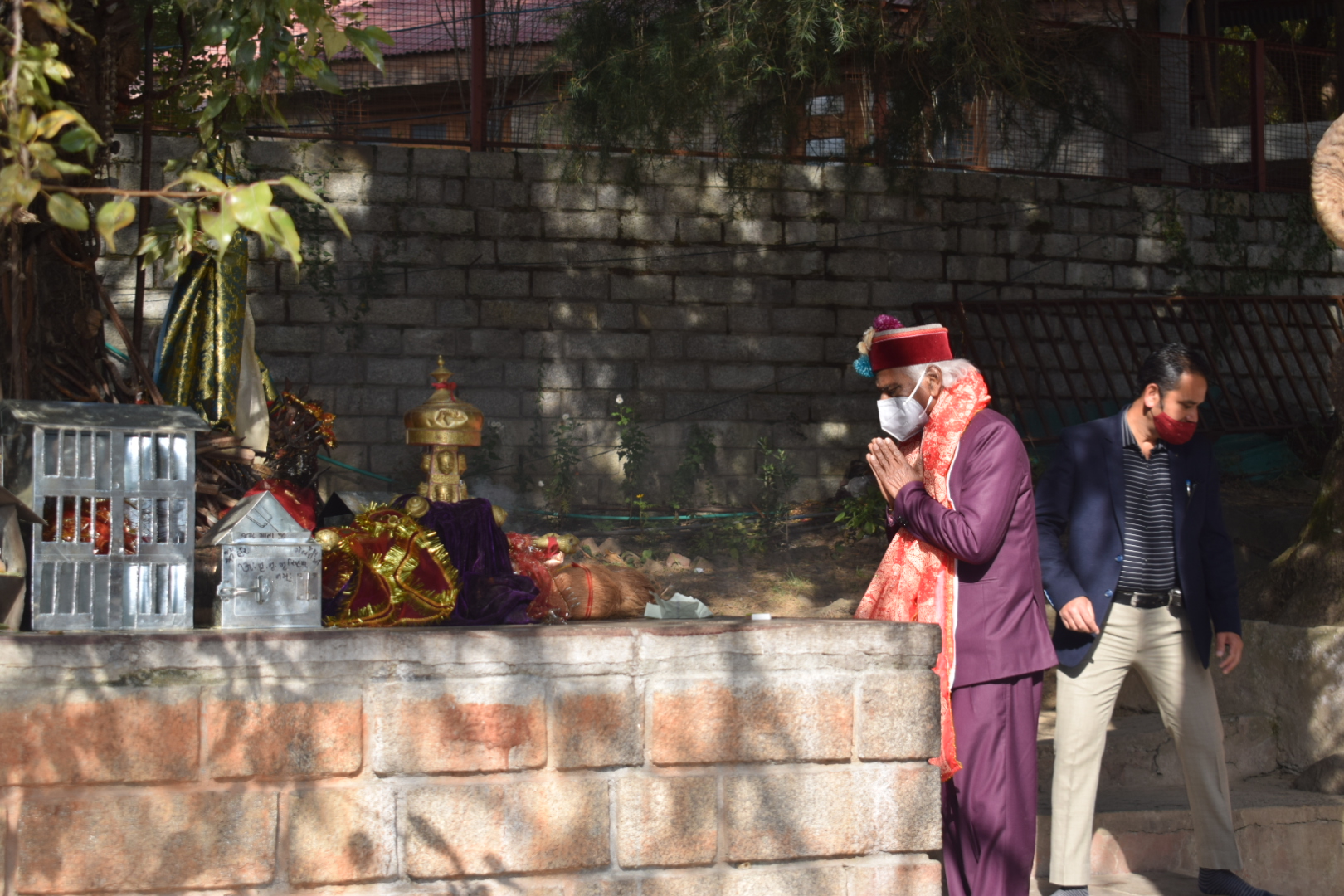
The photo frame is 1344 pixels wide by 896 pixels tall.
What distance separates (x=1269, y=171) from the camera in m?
9.94

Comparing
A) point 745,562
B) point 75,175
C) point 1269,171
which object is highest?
point 1269,171

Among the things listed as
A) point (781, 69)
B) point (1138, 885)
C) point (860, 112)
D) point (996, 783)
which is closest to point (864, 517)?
point (860, 112)

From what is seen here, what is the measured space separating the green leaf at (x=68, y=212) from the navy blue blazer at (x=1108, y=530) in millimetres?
2693

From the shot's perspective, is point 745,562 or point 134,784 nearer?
point 134,784

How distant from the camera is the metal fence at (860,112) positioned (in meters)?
8.09

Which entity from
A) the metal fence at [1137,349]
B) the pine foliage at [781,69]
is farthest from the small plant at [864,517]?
the pine foliage at [781,69]

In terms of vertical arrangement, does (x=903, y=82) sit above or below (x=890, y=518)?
above

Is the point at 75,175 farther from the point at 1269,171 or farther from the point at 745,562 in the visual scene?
the point at 1269,171

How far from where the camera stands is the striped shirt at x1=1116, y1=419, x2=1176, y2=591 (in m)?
3.64

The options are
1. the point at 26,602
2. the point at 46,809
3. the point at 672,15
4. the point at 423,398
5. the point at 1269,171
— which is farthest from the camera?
the point at 1269,171

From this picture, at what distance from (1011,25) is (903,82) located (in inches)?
34.6

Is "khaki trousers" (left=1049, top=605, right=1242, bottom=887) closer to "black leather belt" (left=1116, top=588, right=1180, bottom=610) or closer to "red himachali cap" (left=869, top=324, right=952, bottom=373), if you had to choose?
"black leather belt" (left=1116, top=588, right=1180, bottom=610)

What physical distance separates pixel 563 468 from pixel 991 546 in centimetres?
551

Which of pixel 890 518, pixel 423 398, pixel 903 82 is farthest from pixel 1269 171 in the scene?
pixel 890 518
